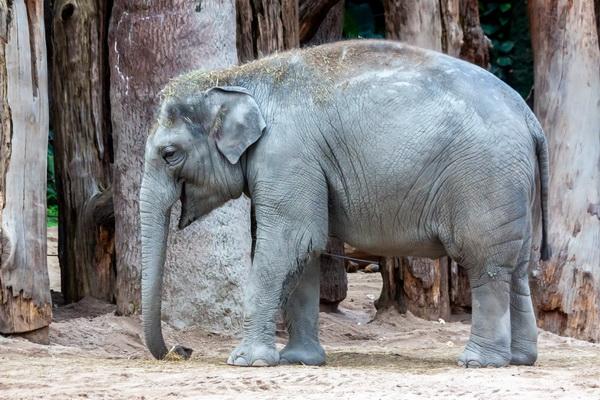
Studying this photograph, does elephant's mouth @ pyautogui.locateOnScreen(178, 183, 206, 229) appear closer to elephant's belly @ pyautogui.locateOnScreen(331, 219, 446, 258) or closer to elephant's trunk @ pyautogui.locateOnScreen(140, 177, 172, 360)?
elephant's trunk @ pyautogui.locateOnScreen(140, 177, 172, 360)

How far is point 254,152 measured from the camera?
786cm

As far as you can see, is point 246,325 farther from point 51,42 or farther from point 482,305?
point 51,42

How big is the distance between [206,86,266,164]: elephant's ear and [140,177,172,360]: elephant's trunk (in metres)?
0.49

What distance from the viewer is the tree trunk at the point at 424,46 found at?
10.5 metres

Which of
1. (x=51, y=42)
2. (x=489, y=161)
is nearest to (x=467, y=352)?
(x=489, y=161)

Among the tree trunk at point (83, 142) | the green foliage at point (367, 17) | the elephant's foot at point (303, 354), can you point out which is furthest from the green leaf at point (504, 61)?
the elephant's foot at point (303, 354)

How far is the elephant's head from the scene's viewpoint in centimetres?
789

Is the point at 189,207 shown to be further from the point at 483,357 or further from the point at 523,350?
the point at 523,350

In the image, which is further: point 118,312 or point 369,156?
point 118,312

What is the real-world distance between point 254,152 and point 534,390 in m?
2.17

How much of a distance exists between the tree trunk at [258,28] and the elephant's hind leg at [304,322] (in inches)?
94.2

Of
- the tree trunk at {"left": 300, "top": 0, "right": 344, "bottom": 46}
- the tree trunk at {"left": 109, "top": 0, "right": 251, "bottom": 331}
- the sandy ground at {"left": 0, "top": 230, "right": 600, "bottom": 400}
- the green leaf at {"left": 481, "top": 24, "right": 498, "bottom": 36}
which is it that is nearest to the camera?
the sandy ground at {"left": 0, "top": 230, "right": 600, "bottom": 400}

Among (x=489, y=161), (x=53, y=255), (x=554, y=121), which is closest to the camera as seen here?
(x=489, y=161)

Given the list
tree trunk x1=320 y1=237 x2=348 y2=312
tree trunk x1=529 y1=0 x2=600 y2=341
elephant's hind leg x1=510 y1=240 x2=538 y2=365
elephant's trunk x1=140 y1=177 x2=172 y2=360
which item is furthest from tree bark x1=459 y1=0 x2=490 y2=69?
elephant's trunk x1=140 y1=177 x2=172 y2=360
